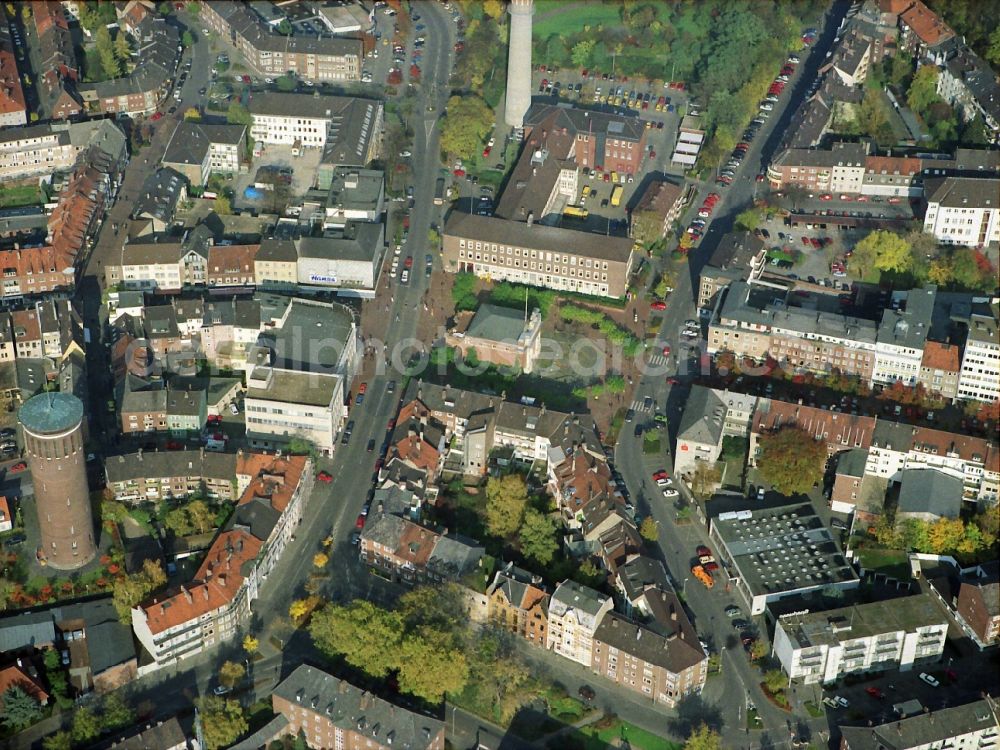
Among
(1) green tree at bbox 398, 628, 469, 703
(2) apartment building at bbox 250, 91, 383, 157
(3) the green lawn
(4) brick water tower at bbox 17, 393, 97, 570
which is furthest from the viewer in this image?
(2) apartment building at bbox 250, 91, 383, 157

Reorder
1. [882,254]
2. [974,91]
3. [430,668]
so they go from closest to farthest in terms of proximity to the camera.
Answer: [430,668] < [882,254] < [974,91]

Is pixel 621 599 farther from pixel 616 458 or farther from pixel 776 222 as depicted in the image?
pixel 776 222

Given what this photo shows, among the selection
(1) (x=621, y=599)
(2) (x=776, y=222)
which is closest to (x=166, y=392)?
(1) (x=621, y=599)

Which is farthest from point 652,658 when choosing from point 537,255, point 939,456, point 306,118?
point 306,118

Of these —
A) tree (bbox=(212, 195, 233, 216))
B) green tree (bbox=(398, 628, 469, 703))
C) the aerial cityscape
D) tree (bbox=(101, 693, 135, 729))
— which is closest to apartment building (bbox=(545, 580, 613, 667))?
the aerial cityscape

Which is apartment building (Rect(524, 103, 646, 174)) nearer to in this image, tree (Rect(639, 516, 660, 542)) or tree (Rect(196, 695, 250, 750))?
tree (Rect(639, 516, 660, 542))

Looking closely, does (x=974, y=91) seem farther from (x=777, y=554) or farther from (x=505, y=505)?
(x=505, y=505)
